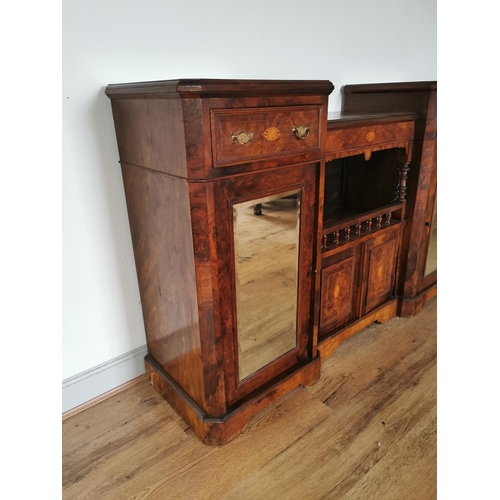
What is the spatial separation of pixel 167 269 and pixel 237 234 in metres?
0.28

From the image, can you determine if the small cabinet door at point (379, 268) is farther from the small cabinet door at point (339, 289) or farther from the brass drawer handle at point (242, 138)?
the brass drawer handle at point (242, 138)

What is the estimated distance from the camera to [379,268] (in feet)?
6.28

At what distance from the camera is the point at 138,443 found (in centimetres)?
139

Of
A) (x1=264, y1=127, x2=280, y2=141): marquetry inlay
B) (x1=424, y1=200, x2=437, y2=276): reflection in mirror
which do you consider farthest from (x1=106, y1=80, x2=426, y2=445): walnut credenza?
(x1=424, y1=200, x2=437, y2=276): reflection in mirror

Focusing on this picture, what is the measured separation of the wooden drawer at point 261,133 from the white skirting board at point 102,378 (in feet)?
3.23

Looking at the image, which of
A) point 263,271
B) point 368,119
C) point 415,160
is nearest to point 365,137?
point 368,119

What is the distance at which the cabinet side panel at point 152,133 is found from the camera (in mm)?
1014

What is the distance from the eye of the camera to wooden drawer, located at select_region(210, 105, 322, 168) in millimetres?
1024

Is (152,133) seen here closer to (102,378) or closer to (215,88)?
(215,88)

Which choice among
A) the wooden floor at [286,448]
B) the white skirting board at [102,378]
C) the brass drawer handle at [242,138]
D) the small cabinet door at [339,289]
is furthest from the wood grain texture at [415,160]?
the white skirting board at [102,378]

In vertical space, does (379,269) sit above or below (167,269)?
below

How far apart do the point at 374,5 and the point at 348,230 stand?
1.25 m
